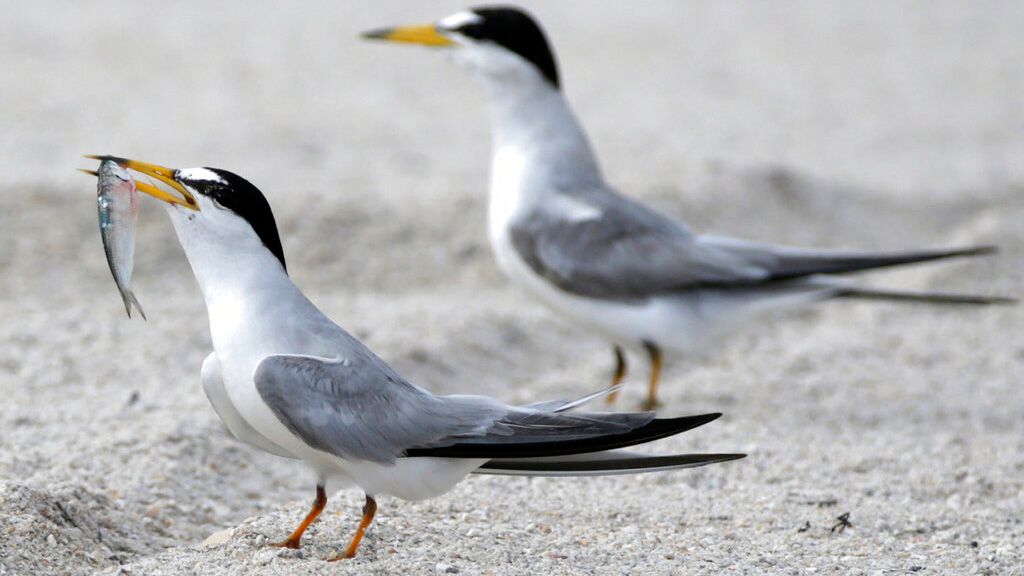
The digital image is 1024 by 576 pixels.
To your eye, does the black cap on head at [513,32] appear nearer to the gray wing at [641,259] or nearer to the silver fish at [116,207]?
the gray wing at [641,259]

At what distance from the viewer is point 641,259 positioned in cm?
543

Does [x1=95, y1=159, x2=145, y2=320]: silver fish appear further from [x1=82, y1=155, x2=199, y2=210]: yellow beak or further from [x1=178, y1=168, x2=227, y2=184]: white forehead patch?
[x1=178, y1=168, x2=227, y2=184]: white forehead patch

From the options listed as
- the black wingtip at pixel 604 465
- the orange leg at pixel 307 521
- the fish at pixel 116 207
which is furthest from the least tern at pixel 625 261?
the fish at pixel 116 207

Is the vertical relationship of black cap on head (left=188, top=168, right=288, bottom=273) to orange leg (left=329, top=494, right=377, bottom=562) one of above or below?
above

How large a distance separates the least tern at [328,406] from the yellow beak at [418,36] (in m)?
2.66

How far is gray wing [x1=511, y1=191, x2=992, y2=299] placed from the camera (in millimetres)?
5375

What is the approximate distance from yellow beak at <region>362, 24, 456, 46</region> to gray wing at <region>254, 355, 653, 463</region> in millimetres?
2781

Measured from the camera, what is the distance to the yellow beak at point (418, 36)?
584 centimetres

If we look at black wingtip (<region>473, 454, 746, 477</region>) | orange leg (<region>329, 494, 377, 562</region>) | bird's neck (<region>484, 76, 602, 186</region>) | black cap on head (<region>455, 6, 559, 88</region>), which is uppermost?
black cap on head (<region>455, 6, 559, 88</region>)

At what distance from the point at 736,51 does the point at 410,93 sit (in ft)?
8.99

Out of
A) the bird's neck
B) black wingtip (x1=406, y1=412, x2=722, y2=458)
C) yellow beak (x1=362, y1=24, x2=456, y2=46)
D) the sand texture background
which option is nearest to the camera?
black wingtip (x1=406, y1=412, x2=722, y2=458)

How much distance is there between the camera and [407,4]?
11.4 metres

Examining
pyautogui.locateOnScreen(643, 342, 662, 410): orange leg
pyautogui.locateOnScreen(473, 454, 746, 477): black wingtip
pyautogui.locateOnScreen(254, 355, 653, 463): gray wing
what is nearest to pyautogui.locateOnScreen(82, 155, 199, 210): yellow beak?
pyautogui.locateOnScreen(254, 355, 653, 463): gray wing

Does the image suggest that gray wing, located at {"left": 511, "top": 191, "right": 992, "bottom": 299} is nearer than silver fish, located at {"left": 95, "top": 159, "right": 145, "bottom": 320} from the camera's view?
No
